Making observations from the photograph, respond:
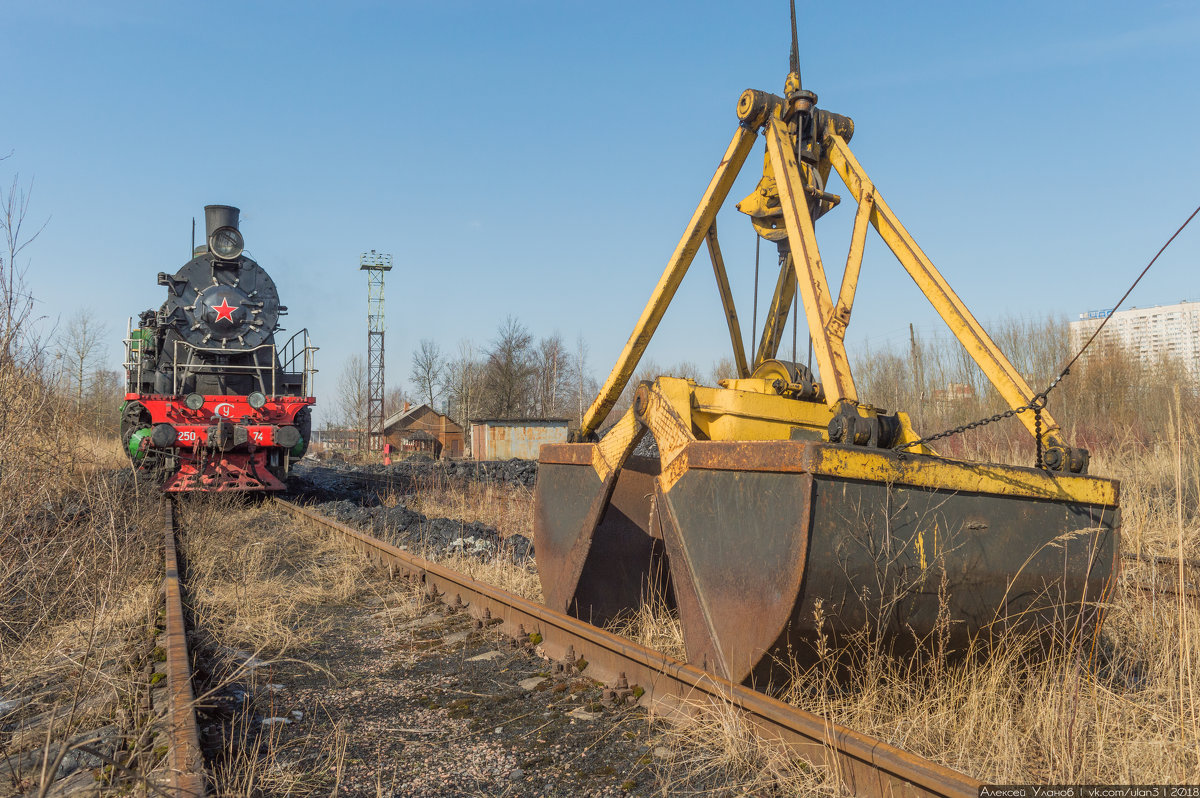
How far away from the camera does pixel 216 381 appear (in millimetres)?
13031

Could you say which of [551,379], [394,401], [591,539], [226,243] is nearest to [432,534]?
[591,539]

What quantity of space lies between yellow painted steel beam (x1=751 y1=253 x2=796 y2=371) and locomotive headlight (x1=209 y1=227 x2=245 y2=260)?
1117cm

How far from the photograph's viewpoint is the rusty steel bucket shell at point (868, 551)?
2801 mm

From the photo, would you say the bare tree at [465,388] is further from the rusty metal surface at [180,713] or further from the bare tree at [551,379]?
the rusty metal surface at [180,713]

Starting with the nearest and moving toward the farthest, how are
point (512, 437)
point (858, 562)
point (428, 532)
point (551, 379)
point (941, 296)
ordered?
point (858, 562), point (941, 296), point (428, 532), point (512, 437), point (551, 379)

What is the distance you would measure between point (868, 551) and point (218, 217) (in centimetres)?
1354

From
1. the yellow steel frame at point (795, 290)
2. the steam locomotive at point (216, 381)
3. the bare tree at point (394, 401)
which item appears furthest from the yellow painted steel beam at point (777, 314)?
the bare tree at point (394, 401)

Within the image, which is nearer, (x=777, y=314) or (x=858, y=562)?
(x=858, y=562)

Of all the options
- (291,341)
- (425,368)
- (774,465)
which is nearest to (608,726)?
(774,465)

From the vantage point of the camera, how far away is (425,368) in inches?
2317

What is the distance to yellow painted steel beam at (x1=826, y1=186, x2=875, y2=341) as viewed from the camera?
3.49m

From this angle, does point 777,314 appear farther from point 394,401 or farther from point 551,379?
point 394,401

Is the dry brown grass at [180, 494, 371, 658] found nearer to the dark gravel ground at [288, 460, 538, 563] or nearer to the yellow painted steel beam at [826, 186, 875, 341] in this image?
the dark gravel ground at [288, 460, 538, 563]

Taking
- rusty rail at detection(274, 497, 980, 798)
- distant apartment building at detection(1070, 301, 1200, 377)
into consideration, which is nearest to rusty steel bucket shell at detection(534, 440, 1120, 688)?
rusty rail at detection(274, 497, 980, 798)
